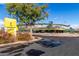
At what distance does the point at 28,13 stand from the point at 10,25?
0.22m

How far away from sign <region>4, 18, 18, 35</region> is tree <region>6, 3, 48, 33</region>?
54 mm

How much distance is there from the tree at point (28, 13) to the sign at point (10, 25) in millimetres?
54

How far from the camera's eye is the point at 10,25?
2.89 meters

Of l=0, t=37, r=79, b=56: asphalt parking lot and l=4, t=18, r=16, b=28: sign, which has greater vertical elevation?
l=4, t=18, r=16, b=28: sign

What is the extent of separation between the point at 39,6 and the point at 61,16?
242 mm

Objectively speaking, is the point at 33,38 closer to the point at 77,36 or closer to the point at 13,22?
the point at 13,22

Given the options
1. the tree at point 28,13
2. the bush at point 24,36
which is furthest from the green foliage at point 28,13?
the bush at point 24,36

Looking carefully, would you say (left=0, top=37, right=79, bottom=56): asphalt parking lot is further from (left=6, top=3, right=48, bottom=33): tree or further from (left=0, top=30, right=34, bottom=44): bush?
(left=6, top=3, right=48, bottom=33): tree

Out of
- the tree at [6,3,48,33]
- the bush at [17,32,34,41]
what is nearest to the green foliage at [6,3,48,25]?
the tree at [6,3,48,33]

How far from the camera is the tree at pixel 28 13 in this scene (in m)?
2.87

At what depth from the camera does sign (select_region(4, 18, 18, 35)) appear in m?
2.86

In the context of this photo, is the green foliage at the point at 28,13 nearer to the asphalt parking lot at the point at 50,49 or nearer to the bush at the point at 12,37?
the bush at the point at 12,37

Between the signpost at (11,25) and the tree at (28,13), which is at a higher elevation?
the tree at (28,13)

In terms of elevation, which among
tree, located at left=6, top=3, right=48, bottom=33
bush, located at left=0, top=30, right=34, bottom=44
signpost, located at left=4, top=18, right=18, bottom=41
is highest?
tree, located at left=6, top=3, right=48, bottom=33
